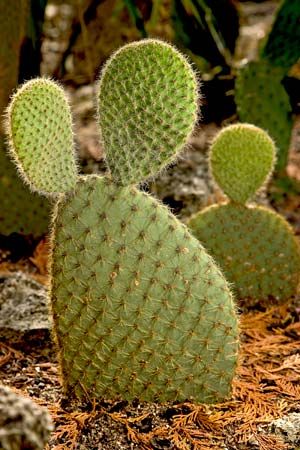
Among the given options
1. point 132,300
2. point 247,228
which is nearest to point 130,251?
point 132,300

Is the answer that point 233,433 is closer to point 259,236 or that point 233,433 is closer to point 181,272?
point 181,272

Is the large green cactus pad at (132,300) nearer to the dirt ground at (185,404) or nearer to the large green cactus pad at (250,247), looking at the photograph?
the dirt ground at (185,404)

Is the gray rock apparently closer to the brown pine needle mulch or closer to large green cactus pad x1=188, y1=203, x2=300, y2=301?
the brown pine needle mulch

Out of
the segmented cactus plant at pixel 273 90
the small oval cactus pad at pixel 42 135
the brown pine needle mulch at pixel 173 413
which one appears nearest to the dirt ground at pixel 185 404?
the brown pine needle mulch at pixel 173 413

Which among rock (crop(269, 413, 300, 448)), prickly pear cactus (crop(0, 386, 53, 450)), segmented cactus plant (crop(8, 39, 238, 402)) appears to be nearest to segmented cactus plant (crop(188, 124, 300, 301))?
segmented cactus plant (crop(8, 39, 238, 402))

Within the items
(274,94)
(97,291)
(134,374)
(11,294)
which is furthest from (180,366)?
(274,94)

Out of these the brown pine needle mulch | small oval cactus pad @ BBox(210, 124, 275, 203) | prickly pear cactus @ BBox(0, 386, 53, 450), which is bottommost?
the brown pine needle mulch

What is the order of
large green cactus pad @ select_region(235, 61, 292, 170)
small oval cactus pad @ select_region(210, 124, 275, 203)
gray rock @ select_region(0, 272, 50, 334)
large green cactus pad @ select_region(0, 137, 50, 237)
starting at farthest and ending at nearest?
large green cactus pad @ select_region(235, 61, 292, 170), large green cactus pad @ select_region(0, 137, 50, 237), small oval cactus pad @ select_region(210, 124, 275, 203), gray rock @ select_region(0, 272, 50, 334)

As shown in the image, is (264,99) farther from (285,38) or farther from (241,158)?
(241,158)
